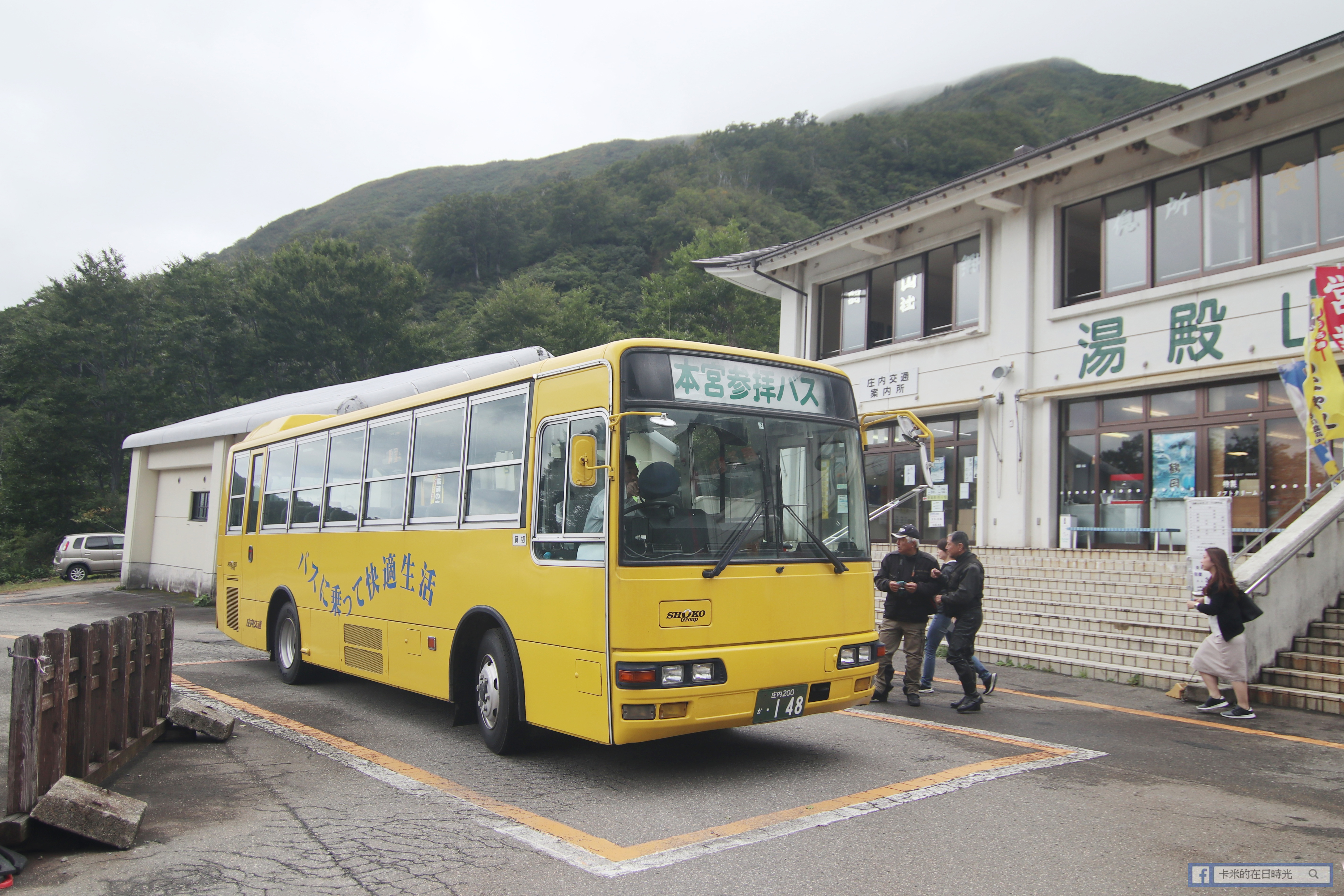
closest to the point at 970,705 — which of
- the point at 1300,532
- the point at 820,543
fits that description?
the point at 820,543

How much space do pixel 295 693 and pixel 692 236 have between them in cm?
5808

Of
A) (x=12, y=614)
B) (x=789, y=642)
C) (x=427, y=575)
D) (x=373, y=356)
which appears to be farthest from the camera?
(x=373, y=356)

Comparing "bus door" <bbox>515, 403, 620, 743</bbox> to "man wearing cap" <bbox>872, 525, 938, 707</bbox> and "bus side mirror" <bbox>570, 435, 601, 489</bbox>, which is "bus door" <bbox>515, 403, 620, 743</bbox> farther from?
"man wearing cap" <bbox>872, 525, 938, 707</bbox>

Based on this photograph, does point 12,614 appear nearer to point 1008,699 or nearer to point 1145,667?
point 1008,699

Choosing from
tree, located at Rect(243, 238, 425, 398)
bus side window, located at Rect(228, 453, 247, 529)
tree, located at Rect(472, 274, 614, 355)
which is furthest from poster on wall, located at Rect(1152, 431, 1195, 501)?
tree, located at Rect(243, 238, 425, 398)

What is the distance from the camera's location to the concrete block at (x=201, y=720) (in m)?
7.05

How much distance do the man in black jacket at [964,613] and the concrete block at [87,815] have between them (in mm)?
6438

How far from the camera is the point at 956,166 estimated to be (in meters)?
65.5

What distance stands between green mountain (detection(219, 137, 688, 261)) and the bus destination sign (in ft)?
360

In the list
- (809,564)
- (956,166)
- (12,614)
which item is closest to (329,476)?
(809,564)

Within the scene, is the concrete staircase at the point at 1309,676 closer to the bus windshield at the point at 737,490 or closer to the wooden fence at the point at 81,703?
the bus windshield at the point at 737,490

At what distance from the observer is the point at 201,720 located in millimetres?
7051

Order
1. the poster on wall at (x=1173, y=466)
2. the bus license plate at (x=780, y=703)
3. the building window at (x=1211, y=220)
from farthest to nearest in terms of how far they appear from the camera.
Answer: the poster on wall at (x=1173, y=466), the building window at (x=1211, y=220), the bus license plate at (x=780, y=703)

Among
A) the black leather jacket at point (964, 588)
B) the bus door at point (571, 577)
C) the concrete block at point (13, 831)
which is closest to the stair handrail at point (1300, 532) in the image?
the black leather jacket at point (964, 588)
